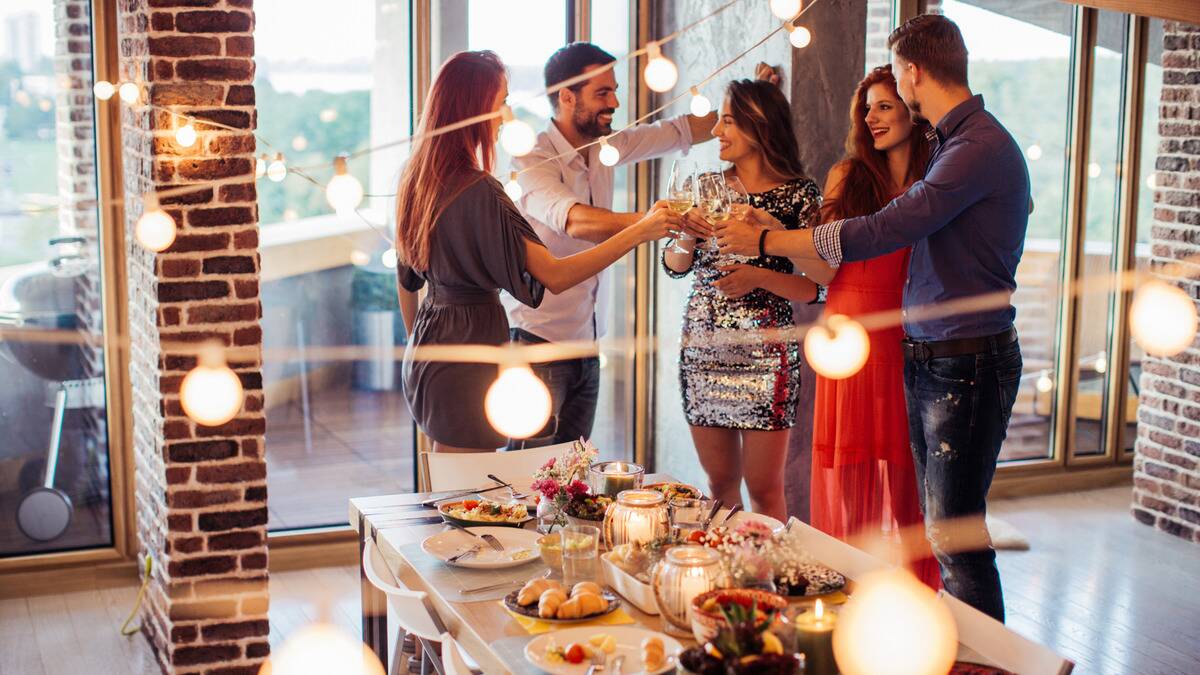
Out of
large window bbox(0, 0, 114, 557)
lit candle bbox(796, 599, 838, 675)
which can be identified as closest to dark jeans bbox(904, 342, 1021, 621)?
lit candle bbox(796, 599, 838, 675)

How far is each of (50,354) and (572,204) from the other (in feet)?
6.52

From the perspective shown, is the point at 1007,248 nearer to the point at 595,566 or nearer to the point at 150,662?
the point at 595,566

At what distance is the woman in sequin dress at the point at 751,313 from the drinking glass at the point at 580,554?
1.45 m

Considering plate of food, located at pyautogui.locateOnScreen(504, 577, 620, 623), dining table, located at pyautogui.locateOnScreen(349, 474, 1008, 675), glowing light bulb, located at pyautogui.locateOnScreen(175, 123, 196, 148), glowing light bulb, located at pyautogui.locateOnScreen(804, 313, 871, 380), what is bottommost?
dining table, located at pyautogui.locateOnScreen(349, 474, 1008, 675)

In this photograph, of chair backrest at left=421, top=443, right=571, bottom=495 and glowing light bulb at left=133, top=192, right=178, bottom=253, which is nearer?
chair backrest at left=421, top=443, right=571, bottom=495

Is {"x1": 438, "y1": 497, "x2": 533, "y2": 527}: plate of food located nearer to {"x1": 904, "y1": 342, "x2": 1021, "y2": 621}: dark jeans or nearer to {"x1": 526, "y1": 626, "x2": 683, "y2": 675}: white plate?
{"x1": 526, "y1": 626, "x2": 683, "y2": 675}: white plate

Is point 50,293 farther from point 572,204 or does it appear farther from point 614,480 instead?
point 614,480

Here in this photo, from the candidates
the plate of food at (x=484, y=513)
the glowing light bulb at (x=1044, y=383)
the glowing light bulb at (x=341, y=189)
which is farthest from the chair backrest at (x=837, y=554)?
the glowing light bulb at (x=1044, y=383)

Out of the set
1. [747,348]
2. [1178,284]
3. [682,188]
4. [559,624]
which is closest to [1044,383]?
[1178,284]

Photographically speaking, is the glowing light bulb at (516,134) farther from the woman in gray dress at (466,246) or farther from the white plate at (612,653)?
the white plate at (612,653)

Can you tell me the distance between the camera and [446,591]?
2.29 metres

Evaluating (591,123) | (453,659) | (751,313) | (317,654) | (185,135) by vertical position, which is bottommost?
(317,654)

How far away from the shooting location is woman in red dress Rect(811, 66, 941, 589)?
11.6ft

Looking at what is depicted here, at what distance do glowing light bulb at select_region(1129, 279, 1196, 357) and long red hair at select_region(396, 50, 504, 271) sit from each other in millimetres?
3196
